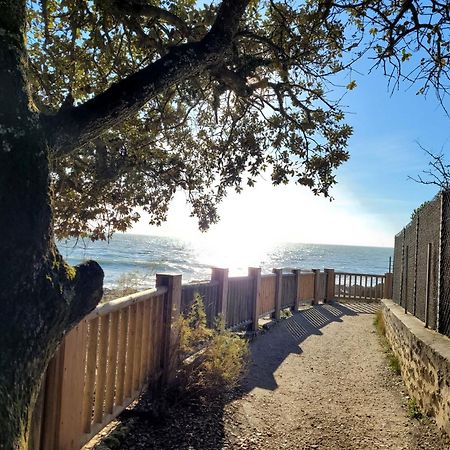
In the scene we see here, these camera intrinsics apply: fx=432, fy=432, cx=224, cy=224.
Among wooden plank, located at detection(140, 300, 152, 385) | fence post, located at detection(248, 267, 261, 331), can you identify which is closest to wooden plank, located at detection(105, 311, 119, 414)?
wooden plank, located at detection(140, 300, 152, 385)

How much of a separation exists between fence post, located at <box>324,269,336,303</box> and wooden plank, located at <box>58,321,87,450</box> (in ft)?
42.8

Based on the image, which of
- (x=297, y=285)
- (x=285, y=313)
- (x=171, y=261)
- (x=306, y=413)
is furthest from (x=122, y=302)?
(x=171, y=261)

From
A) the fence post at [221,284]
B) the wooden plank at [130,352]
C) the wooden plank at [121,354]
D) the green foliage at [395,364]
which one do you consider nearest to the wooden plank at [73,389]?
the wooden plank at [121,354]

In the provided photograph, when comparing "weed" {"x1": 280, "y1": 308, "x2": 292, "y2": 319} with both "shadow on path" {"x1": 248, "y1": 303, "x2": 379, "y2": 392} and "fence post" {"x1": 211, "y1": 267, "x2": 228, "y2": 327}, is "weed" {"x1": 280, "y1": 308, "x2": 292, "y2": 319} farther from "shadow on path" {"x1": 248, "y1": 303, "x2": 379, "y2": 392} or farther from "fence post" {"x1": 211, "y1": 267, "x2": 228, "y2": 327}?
"fence post" {"x1": 211, "y1": 267, "x2": 228, "y2": 327}

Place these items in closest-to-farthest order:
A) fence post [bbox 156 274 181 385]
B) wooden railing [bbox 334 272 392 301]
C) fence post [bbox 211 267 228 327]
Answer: fence post [bbox 156 274 181 385] < fence post [bbox 211 267 228 327] < wooden railing [bbox 334 272 392 301]

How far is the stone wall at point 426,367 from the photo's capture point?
13.6 feet

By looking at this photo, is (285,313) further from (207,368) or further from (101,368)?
(101,368)

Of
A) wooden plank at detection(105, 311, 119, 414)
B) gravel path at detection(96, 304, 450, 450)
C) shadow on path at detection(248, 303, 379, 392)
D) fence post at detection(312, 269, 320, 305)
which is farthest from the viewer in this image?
fence post at detection(312, 269, 320, 305)

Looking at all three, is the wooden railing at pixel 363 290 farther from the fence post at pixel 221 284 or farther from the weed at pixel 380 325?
the fence post at pixel 221 284

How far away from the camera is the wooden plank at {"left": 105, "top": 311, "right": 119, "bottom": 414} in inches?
149

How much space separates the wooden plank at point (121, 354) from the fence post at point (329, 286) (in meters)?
12.2

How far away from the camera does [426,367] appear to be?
4.82 meters

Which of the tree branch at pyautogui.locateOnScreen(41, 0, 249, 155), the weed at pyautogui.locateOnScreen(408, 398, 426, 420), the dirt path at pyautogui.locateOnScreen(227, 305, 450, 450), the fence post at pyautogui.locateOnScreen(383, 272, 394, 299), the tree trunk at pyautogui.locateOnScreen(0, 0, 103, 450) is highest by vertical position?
the tree branch at pyautogui.locateOnScreen(41, 0, 249, 155)

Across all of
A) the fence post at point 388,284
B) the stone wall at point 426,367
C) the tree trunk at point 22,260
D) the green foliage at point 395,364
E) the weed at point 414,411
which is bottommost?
the weed at point 414,411
